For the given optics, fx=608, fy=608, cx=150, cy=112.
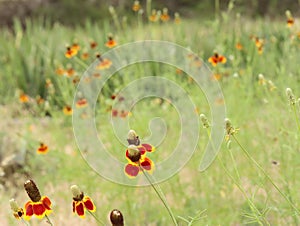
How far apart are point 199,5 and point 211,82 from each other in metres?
10.2

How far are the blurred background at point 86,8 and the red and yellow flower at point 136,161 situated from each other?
1204 centimetres

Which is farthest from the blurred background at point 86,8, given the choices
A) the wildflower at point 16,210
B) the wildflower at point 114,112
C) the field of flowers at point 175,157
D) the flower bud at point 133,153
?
the flower bud at point 133,153

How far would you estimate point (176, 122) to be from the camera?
4125 millimetres

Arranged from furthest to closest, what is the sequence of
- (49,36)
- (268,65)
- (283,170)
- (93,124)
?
(49,36)
(268,65)
(93,124)
(283,170)

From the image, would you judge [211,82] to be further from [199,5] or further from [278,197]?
[199,5]

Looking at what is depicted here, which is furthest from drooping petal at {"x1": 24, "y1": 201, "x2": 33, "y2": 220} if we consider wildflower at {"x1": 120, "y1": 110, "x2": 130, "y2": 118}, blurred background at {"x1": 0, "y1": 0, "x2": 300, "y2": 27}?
blurred background at {"x1": 0, "y1": 0, "x2": 300, "y2": 27}

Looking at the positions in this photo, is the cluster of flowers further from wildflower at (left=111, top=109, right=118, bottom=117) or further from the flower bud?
wildflower at (left=111, top=109, right=118, bottom=117)

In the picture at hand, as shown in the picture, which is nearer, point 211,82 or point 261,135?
point 261,135

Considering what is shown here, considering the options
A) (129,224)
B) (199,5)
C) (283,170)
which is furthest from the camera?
(199,5)

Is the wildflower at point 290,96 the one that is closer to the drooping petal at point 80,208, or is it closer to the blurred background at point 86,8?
the drooping petal at point 80,208

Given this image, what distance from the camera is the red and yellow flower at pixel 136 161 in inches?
69.2

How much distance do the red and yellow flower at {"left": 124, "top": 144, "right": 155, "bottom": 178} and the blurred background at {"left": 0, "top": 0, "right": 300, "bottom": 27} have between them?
1204cm

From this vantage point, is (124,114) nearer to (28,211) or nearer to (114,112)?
(114,112)

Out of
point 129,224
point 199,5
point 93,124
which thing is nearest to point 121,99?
point 93,124
